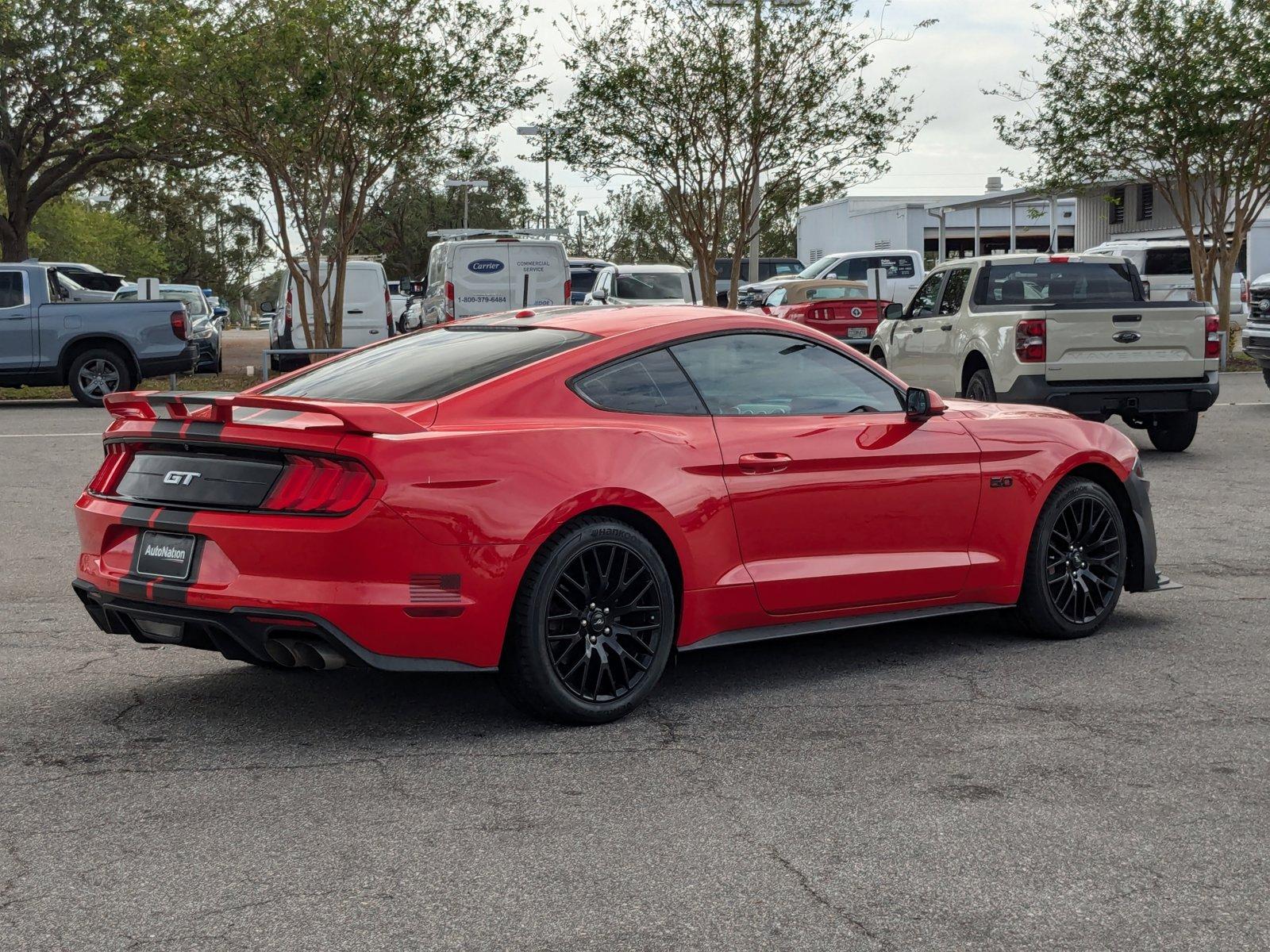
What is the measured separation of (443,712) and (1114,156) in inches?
1014

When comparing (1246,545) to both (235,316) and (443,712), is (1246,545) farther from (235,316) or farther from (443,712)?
(235,316)

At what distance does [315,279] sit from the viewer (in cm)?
2597

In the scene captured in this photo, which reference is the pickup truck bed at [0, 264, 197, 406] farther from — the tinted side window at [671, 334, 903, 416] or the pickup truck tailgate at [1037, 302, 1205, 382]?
the tinted side window at [671, 334, 903, 416]

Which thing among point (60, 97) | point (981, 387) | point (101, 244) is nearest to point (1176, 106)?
point (981, 387)

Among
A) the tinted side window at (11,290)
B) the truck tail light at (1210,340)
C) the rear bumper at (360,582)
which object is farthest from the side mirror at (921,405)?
the tinted side window at (11,290)

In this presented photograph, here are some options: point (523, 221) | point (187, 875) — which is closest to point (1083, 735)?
point (187, 875)

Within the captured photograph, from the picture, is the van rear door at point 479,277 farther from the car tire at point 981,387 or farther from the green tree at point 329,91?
the car tire at point 981,387

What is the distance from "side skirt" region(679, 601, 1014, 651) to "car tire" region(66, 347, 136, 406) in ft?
56.0

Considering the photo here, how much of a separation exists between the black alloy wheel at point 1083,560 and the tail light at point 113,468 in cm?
370

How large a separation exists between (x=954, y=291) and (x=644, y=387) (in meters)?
10.5

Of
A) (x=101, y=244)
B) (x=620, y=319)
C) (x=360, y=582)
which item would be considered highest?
(x=101, y=244)

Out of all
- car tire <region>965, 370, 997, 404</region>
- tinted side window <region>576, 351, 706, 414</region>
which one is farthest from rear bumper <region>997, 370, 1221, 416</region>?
tinted side window <region>576, 351, 706, 414</region>

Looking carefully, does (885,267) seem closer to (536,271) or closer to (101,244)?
(536,271)

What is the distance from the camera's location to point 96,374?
21938 millimetres
